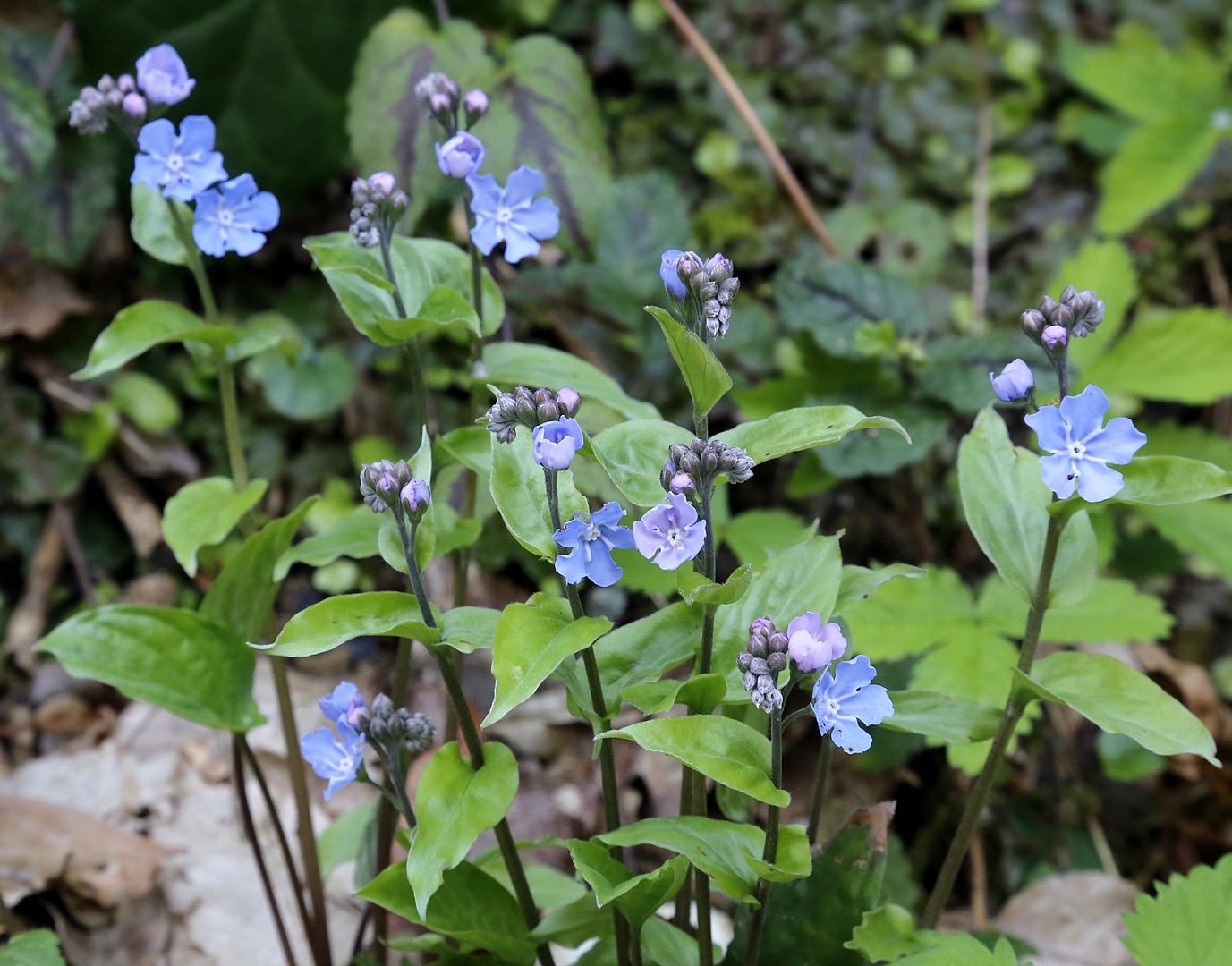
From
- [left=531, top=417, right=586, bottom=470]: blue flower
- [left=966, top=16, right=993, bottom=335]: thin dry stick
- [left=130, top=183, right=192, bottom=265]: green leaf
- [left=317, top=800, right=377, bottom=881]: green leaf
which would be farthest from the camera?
[left=966, top=16, right=993, bottom=335]: thin dry stick

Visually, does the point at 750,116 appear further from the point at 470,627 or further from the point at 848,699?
the point at 848,699

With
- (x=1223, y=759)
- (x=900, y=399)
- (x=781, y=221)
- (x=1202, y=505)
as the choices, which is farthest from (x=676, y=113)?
(x=1223, y=759)

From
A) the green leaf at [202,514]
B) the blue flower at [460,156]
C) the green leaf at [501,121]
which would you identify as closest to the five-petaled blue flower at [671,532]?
the blue flower at [460,156]

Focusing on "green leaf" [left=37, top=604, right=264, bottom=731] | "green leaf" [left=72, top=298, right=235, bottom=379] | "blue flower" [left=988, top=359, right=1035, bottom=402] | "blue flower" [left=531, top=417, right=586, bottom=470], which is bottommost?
"green leaf" [left=37, top=604, right=264, bottom=731]

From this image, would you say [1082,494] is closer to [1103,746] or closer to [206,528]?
[206,528]

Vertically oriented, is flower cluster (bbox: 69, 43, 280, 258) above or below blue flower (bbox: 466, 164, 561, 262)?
above

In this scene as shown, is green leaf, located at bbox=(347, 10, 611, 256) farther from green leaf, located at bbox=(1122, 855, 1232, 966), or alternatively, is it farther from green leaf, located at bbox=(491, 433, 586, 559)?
green leaf, located at bbox=(1122, 855, 1232, 966)

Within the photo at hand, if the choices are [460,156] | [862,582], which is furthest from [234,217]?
[862,582]

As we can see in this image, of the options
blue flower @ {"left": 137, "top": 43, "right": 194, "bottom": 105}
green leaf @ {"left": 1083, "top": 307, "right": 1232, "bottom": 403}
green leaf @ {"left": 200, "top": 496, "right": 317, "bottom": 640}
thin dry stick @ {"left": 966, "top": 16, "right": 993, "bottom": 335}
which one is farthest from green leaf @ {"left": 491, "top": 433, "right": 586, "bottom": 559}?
thin dry stick @ {"left": 966, "top": 16, "right": 993, "bottom": 335}
